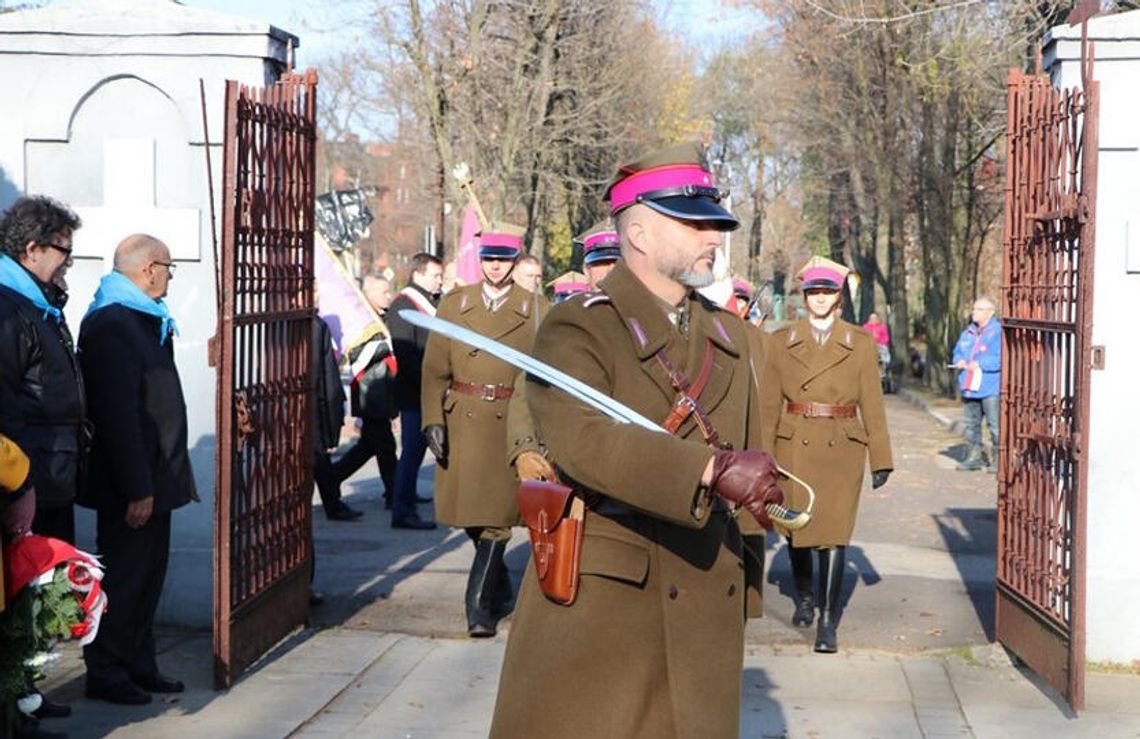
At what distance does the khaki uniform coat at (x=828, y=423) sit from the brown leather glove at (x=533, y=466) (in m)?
4.15

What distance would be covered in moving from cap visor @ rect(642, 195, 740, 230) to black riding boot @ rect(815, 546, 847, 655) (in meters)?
4.83

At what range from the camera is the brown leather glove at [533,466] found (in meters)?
4.98

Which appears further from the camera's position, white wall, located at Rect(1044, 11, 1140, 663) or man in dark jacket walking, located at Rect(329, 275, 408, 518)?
man in dark jacket walking, located at Rect(329, 275, 408, 518)

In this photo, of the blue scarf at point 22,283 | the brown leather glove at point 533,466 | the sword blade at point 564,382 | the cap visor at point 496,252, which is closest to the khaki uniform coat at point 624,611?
the sword blade at point 564,382

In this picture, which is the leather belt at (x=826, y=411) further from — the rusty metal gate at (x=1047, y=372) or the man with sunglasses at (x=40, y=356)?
the man with sunglasses at (x=40, y=356)

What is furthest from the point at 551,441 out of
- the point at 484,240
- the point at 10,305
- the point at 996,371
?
the point at 996,371

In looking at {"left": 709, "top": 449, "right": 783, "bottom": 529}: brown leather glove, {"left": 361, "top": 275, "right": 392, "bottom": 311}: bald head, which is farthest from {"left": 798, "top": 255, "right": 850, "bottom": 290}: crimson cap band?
{"left": 361, "top": 275, "right": 392, "bottom": 311}: bald head

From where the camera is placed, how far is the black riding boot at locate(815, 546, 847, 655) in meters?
8.83

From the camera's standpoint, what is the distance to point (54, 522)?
23.0 ft

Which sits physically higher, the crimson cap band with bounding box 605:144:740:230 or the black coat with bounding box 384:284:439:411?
the crimson cap band with bounding box 605:144:740:230

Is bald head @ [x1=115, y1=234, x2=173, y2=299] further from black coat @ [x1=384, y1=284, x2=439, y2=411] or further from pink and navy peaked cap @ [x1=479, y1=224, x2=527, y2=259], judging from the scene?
black coat @ [x1=384, y1=284, x2=439, y2=411]

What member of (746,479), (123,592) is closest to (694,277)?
(746,479)

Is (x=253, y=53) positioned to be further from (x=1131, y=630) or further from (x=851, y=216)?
(x=851, y=216)

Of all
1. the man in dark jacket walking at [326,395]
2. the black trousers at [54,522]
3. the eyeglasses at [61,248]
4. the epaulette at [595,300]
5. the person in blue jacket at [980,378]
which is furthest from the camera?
the person in blue jacket at [980,378]
